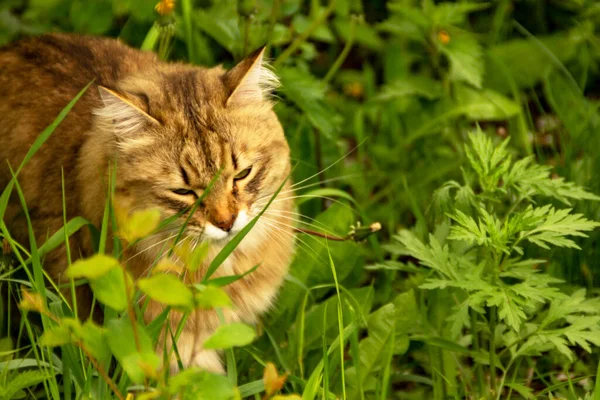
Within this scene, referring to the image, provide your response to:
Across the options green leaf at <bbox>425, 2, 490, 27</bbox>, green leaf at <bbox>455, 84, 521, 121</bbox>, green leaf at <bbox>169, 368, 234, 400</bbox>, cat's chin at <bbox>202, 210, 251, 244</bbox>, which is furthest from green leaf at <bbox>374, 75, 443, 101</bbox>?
green leaf at <bbox>169, 368, 234, 400</bbox>

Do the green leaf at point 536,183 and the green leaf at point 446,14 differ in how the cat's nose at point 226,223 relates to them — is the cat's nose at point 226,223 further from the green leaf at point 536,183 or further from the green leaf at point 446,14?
the green leaf at point 446,14

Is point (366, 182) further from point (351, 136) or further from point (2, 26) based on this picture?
point (2, 26)

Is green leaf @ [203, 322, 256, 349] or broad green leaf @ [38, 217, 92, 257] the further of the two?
broad green leaf @ [38, 217, 92, 257]

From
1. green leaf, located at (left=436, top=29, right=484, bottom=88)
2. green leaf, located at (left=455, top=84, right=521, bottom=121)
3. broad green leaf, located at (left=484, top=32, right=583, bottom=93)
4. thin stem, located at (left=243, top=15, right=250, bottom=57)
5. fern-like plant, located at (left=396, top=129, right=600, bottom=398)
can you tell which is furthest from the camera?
broad green leaf, located at (left=484, top=32, right=583, bottom=93)

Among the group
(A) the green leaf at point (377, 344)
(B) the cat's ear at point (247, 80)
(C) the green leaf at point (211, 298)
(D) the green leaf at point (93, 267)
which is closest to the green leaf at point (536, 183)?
(A) the green leaf at point (377, 344)

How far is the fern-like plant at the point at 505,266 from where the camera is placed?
2.14 m

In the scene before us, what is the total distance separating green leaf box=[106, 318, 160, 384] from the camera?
5.12 ft

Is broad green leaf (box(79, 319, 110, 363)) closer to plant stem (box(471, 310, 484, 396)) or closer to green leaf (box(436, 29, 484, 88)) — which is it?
plant stem (box(471, 310, 484, 396))

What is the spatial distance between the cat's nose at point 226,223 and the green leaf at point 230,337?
65cm

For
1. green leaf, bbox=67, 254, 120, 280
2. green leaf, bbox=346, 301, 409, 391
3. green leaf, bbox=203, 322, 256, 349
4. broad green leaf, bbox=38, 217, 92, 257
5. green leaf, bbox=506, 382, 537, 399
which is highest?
green leaf, bbox=67, 254, 120, 280

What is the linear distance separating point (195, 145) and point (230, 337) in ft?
2.58

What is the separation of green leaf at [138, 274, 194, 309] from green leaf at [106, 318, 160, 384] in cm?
14

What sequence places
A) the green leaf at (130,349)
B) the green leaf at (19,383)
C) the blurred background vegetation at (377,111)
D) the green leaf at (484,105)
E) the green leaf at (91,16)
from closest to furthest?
1. the green leaf at (130,349)
2. the green leaf at (19,383)
3. the blurred background vegetation at (377,111)
4. the green leaf at (91,16)
5. the green leaf at (484,105)

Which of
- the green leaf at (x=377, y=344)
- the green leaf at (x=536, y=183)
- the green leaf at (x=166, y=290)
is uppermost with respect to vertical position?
the green leaf at (x=166, y=290)
